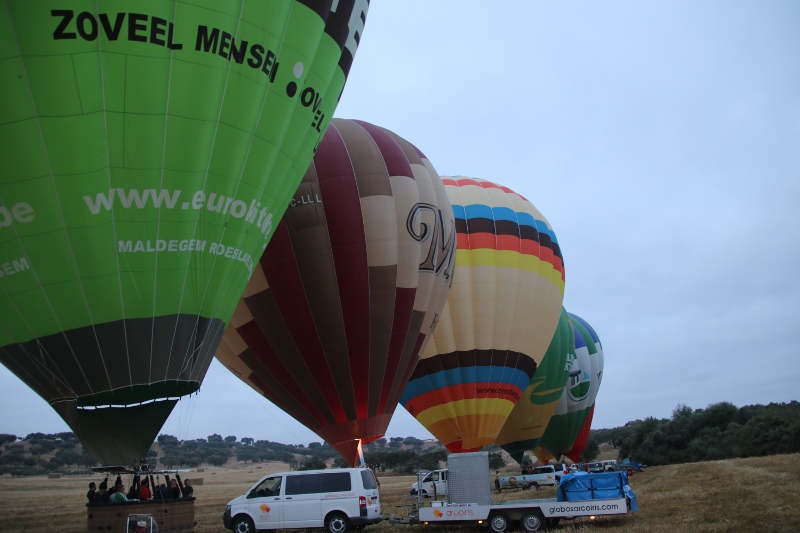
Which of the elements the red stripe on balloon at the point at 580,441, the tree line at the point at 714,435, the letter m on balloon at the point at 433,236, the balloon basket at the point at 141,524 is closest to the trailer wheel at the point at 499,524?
the balloon basket at the point at 141,524

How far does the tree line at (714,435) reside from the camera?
34281 mm

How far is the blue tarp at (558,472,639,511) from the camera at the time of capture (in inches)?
421

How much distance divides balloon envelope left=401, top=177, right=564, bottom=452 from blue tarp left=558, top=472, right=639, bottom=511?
7597mm

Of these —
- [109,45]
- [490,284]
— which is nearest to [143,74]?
[109,45]

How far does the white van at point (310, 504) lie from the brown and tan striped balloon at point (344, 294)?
3.11 meters

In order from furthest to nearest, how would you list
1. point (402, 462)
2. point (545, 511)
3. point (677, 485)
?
point (402, 462), point (677, 485), point (545, 511)

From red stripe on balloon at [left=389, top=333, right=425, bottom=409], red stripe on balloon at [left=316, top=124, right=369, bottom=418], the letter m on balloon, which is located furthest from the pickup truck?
red stripe on balloon at [left=316, top=124, right=369, bottom=418]

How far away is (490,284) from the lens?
1933cm

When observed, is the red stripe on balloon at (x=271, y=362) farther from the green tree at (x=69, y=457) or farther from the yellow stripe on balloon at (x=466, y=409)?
the green tree at (x=69, y=457)

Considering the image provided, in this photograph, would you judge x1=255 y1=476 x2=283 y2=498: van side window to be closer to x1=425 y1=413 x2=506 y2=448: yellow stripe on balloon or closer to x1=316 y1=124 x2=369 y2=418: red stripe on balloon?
x1=316 y1=124 x2=369 y2=418: red stripe on balloon

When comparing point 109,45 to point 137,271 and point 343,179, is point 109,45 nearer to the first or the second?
point 137,271

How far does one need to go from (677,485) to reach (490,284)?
6866mm

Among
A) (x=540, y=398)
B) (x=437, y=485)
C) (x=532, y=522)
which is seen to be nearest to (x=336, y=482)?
(x=532, y=522)

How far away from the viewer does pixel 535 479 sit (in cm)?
2388
